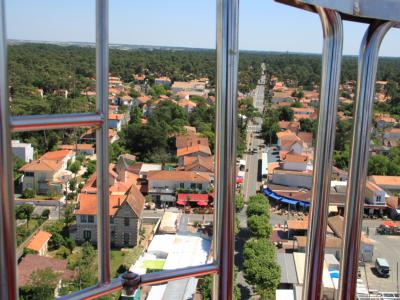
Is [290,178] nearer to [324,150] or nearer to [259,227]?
[259,227]

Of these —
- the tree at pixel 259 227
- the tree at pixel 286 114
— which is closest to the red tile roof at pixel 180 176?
the tree at pixel 259 227

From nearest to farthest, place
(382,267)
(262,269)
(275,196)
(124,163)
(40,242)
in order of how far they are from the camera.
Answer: (262,269)
(40,242)
(382,267)
(275,196)
(124,163)

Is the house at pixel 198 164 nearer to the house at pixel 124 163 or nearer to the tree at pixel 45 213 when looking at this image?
the house at pixel 124 163

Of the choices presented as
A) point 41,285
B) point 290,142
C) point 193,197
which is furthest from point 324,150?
point 290,142

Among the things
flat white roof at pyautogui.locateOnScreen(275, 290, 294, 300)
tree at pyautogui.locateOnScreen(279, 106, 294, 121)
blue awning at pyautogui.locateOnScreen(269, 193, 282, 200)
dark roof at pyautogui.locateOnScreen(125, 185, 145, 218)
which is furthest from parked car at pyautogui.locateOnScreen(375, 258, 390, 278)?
tree at pyautogui.locateOnScreen(279, 106, 294, 121)

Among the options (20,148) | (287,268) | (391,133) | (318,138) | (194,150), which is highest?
(318,138)

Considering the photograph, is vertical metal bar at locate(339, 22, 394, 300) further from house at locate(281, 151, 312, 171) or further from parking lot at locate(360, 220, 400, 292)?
house at locate(281, 151, 312, 171)

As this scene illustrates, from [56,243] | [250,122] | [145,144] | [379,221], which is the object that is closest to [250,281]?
[56,243]
